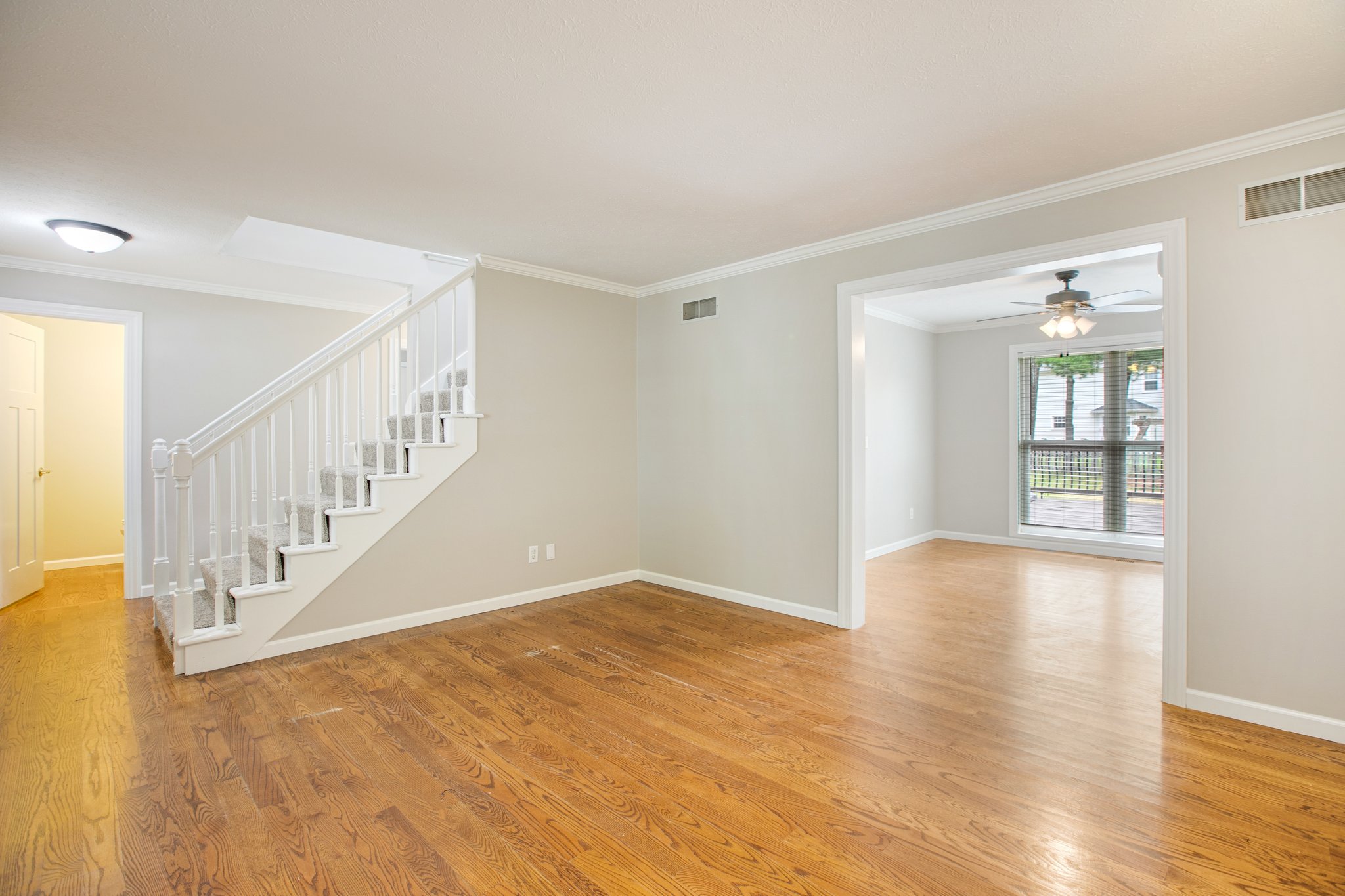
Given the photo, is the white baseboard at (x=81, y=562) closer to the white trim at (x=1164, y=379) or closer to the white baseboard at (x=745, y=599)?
the white baseboard at (x=745, y=599)

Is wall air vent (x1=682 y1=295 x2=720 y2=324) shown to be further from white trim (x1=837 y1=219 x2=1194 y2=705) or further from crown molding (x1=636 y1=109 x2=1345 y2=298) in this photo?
white trim (x1=837 y1=219 x2=1194 y2=705)

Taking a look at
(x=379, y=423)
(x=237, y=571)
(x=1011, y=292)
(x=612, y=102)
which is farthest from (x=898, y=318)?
(x=237, y=571)

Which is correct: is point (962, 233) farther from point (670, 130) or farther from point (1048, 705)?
point (1048, 705)

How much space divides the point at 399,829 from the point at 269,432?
2615 millimetres

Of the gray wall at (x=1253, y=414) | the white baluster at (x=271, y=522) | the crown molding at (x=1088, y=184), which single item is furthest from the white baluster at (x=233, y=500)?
the gray wall at (x=1253, y=414)

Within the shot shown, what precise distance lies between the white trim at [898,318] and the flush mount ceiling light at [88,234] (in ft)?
18.9

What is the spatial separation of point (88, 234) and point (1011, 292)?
705 centimetres

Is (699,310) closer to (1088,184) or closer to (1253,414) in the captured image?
(1088,184)

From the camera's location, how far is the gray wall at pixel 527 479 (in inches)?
165

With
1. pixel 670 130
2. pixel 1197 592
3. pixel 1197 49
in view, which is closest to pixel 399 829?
pixel 670 130

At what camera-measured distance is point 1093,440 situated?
22.6 ft

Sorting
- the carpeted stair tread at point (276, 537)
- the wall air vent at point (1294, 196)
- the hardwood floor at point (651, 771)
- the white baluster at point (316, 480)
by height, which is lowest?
the hardwood floor at point (651, 771)

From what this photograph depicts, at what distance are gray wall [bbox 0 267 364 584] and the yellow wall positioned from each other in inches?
52.7

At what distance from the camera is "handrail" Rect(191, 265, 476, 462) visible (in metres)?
3.48
